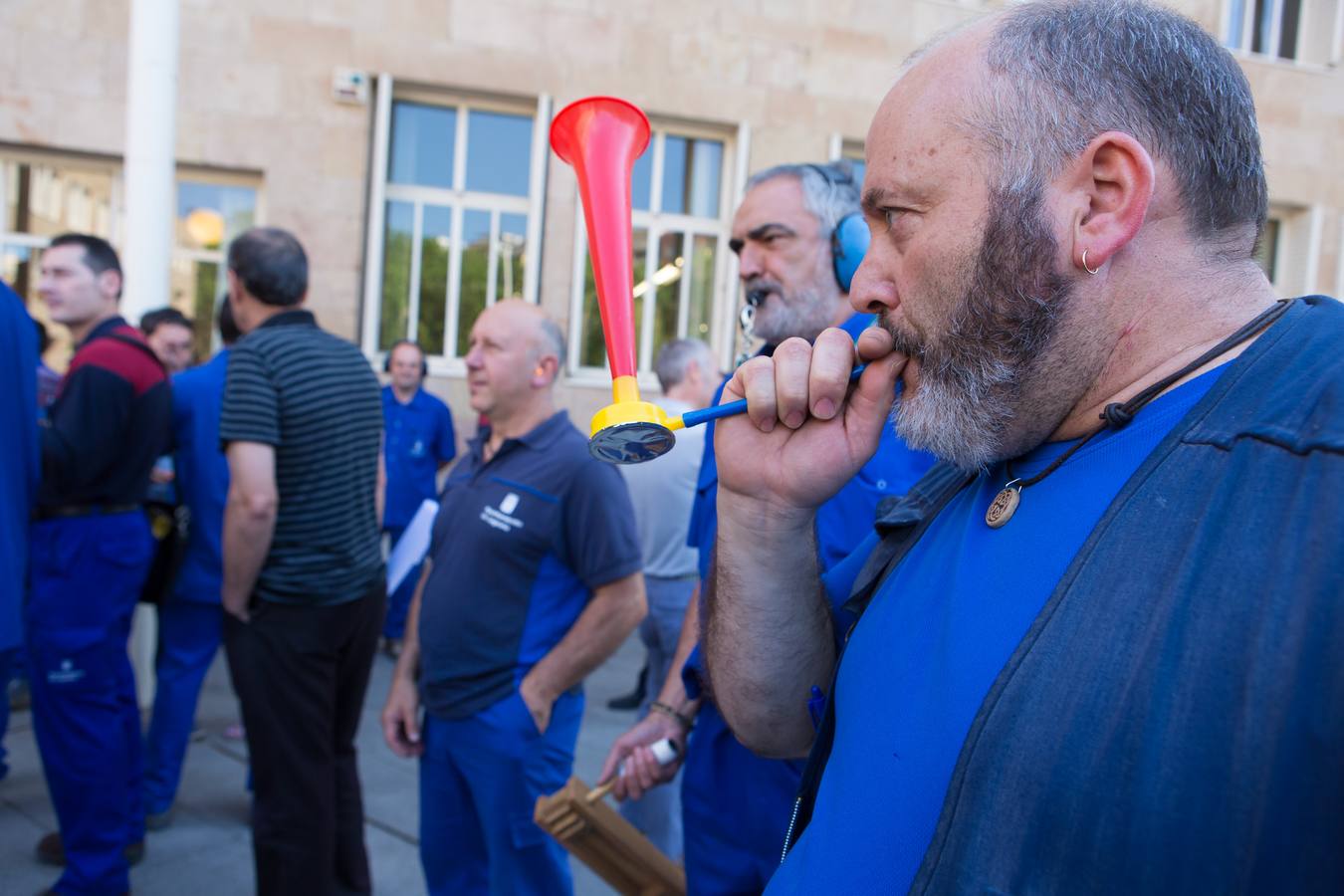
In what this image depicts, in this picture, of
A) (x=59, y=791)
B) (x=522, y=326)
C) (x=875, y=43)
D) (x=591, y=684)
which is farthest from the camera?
(x=875, y=43)

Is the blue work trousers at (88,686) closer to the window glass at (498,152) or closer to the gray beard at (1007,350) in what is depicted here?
the gray beard at (1007,350)

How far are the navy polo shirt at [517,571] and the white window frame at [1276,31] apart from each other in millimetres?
10772

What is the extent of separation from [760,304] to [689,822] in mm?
1240

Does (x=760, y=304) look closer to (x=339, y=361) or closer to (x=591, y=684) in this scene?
(x=339, y=361)

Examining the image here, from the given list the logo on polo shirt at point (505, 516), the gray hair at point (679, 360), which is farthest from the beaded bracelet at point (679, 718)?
the gray hair at point (679, 360)

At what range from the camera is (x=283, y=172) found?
809cm

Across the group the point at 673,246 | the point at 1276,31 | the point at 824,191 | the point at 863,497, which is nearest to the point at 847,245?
the point at 824,191

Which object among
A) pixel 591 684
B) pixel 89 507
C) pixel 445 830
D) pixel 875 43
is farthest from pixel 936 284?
pixel 875 43

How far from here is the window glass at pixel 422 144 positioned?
28.5 feet

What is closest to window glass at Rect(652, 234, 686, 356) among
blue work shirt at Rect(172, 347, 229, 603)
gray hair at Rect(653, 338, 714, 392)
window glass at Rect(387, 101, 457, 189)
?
window glass at Rect(387, 101, 457, 189)

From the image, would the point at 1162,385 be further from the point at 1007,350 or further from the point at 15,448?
the point at 15,448

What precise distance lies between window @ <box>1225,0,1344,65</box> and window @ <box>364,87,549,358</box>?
7.75 metres

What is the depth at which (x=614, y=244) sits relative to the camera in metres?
1.30

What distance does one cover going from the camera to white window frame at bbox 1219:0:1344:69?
10.4 metres
